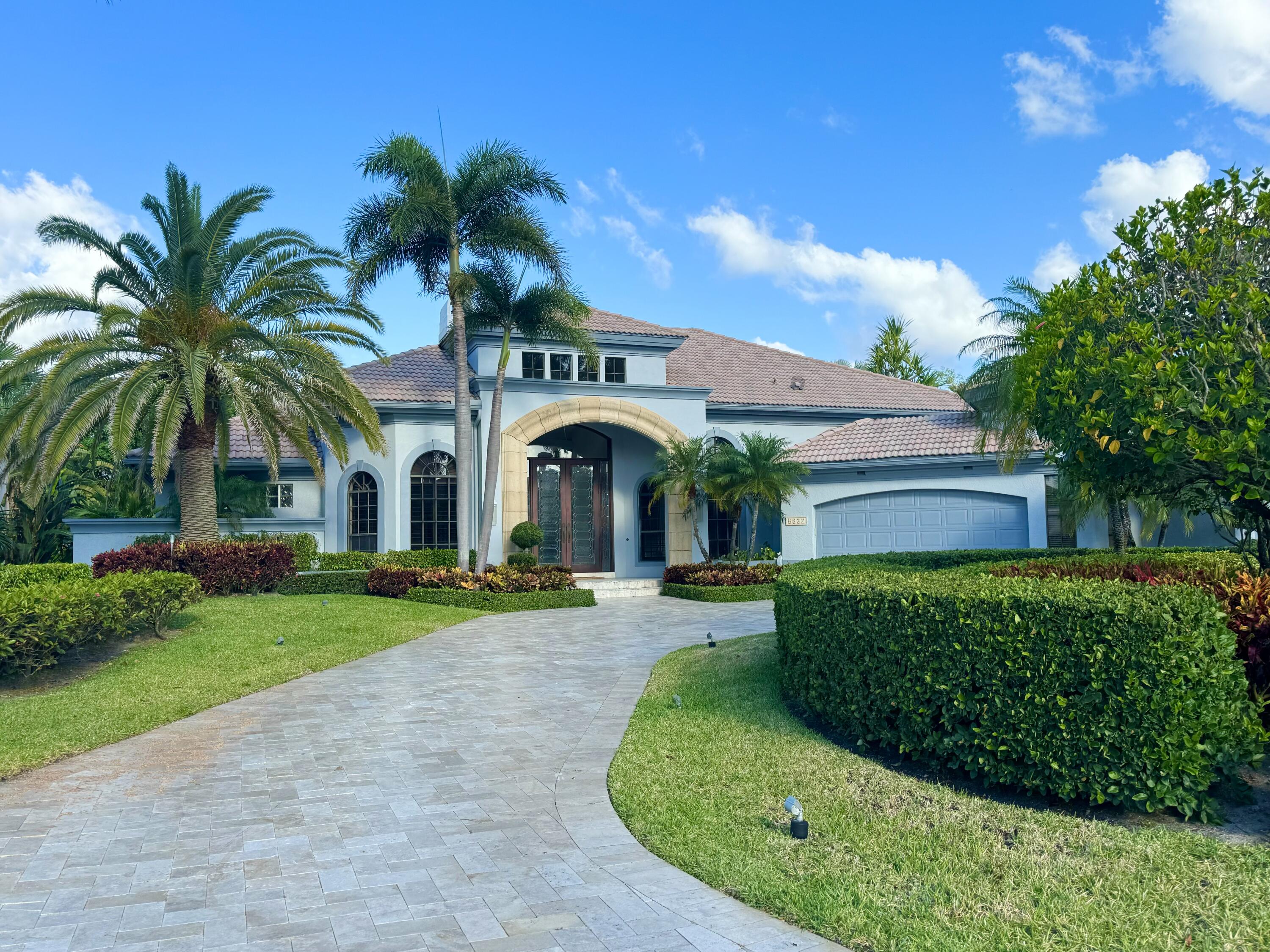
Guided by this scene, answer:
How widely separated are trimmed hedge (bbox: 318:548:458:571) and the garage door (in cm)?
943

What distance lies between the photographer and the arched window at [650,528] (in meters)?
24.0

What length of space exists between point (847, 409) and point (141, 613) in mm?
19859

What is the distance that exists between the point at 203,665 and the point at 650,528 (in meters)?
14.3

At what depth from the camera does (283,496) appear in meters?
22.4

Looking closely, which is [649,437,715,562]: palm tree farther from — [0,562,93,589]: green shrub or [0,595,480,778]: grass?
[0,562,93,589]: green shrub

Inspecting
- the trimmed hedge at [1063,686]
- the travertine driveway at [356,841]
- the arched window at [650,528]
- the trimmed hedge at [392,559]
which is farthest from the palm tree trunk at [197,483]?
the trimmed hedge at [1063,686]

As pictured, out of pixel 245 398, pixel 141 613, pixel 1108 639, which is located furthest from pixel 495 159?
pixel 1108 639

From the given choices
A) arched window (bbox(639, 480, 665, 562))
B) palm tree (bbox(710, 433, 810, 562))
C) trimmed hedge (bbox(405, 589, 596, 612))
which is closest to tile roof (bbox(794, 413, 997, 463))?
palm tree (bbox(710, 433, 810, 562))

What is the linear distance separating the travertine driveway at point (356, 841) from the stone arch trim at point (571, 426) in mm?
11680

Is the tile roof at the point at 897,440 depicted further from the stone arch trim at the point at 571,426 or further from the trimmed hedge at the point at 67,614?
the trimmed hedge at the point at 67,614

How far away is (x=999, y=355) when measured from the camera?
66.5 feet

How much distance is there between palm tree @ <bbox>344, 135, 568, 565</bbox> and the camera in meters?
18.9

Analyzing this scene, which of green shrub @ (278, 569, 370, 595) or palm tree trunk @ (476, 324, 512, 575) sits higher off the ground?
palm tree trunk @ (476, 324, 512, 575)

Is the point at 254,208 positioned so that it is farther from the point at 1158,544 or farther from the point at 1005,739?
the point at 1158,544
